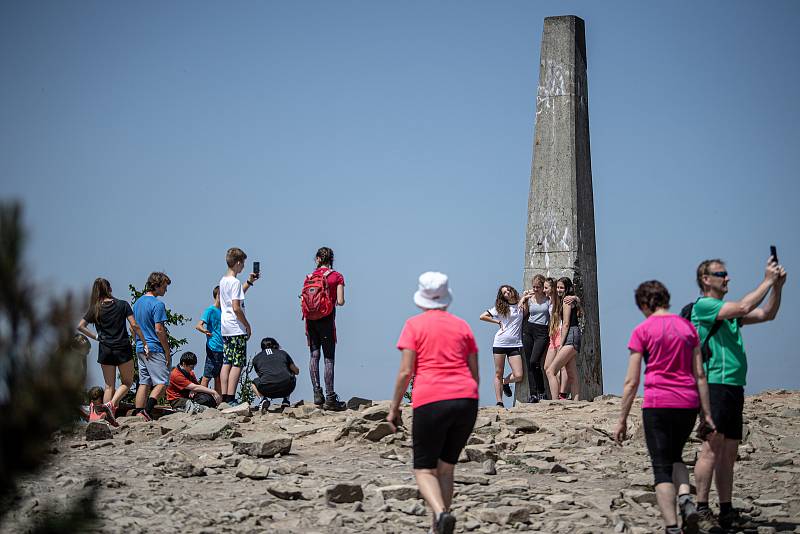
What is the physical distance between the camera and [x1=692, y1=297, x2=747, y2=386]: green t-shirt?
721cm

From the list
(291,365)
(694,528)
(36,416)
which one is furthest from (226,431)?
(36,416)

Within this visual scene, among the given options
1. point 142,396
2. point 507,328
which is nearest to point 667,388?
point 507,328

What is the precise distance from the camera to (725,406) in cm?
718

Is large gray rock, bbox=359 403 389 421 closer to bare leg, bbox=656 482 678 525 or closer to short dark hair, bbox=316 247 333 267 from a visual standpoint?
short dark hair, bbox=316 247 333 267

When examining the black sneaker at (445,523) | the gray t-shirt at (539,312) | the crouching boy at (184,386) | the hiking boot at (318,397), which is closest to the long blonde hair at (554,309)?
the gray t-shirt at (539,312)

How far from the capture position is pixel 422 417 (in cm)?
669

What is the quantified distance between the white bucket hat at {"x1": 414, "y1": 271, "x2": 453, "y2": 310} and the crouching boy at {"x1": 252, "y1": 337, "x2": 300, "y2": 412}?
559 cm

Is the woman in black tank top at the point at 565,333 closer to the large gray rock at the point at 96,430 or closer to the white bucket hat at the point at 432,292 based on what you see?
the large gray rock at the point at 96,430

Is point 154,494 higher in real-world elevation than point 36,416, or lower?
lower

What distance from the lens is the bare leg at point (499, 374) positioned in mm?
12984

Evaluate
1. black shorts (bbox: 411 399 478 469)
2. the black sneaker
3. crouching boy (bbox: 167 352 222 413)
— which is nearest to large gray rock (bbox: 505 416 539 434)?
crouching boy (bbox: 167 352 222 413)

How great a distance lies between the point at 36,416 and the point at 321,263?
772 cm

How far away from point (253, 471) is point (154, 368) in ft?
11.6

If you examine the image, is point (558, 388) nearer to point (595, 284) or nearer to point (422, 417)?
point (595, 284)
